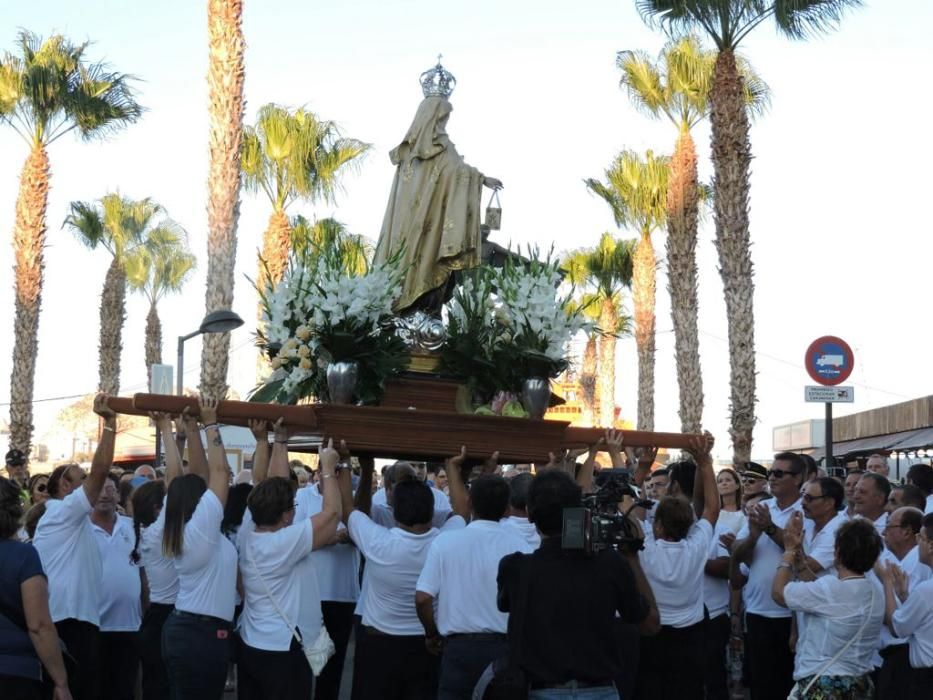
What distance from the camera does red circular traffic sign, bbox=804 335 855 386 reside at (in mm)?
13945

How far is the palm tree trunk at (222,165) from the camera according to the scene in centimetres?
2189

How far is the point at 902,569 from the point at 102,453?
453 cm

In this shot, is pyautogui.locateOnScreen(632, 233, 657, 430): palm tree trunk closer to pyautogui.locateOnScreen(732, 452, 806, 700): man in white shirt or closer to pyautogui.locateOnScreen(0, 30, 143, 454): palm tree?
pyautogui.locateOnScreen(0, 30, 143, 454): palm tree

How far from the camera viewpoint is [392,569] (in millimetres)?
7660

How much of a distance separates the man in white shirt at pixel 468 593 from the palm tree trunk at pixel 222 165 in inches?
591

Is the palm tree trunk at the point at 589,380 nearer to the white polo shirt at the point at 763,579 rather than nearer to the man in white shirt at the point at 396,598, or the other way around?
the white polo shirt at the point at 763,579

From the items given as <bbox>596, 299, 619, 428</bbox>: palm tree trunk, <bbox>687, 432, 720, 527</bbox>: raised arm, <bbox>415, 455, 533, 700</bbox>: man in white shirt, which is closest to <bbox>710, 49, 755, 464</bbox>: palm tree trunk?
<bbox>687, 432, 720, 527</bbox>: raised arm

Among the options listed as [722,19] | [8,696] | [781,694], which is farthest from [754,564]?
[722,19]

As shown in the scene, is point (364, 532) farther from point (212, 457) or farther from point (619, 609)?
point (619, 609)

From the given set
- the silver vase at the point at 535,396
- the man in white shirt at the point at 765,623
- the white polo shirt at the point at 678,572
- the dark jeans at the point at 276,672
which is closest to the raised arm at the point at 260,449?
the dark jeans at the point at 276,672

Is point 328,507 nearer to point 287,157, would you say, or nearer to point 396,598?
point 396,598

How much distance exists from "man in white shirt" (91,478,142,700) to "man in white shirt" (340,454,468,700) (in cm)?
188

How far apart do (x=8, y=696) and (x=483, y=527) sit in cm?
244

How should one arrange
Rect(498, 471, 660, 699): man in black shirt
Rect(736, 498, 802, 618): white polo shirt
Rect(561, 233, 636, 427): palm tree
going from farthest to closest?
Rect(561, 233, 636, 427): palm tree < Rect(736, 498, 802, 618): white polo shirt < Rect(498, 471, 660, 699): man in black shirt
